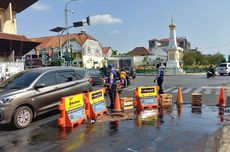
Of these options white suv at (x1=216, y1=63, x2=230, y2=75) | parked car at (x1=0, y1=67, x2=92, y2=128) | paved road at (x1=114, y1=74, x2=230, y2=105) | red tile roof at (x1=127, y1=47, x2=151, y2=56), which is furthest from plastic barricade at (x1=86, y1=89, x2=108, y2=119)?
red tile roof at (x1=127, y1=47, x2=151, y2=56)

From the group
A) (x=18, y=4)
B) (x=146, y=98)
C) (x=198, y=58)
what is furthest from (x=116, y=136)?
(x=198, y=58)

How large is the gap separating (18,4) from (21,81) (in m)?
21.3

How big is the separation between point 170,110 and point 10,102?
5774 mm

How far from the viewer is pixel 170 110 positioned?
1184 cm

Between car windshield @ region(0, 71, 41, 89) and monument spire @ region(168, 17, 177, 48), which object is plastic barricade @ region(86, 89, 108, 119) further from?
monument spire @ region(168, 17, 177, 48)

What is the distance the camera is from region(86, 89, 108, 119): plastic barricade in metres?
10.4

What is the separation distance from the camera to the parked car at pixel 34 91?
9.11m

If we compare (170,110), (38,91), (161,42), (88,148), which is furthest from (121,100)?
(161,42)

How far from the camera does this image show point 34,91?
9.93 meters

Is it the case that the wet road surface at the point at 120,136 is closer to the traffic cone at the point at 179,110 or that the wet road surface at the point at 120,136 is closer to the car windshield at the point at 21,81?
the traffic cone at the point at 179,110

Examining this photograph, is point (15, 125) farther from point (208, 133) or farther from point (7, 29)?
point (7, 29)

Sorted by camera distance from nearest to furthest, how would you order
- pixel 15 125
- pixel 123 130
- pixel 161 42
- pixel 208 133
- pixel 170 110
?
pixel 208 133 → pixel 123 130 → pixel 15 125 → pixel 170 110 → pixel 161 42

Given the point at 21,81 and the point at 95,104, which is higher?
the point at 21,81

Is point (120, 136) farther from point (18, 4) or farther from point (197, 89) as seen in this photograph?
point (18, 4)
